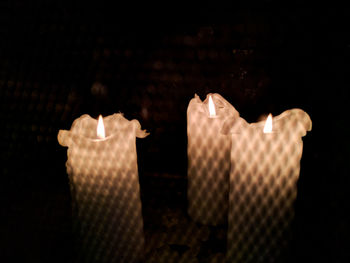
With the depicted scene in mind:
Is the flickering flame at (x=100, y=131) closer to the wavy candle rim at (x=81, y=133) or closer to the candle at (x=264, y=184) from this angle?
the wavy candle rim at (x=81, y=133)

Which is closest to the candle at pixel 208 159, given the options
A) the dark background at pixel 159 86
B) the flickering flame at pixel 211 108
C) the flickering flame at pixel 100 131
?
the flickering flame at pixel 211 108

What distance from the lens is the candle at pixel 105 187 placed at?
653 millimetres

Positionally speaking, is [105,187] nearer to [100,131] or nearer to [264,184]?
[100,131]

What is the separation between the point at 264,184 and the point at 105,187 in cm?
32

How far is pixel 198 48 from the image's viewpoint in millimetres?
921

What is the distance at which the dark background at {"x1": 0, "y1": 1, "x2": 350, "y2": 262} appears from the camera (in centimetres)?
82

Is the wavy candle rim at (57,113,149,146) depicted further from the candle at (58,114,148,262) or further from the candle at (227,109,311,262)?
the candle at (227,109,311,262)

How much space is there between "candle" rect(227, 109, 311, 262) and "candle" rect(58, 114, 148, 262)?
0.69 feet

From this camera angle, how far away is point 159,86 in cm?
98

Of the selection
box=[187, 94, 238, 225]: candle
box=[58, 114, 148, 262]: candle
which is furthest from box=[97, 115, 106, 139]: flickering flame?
box=[187, 94, 238, 225]: candle

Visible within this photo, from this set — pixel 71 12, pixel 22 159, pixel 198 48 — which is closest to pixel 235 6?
pixel 198 48

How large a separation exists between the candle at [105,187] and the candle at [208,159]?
0.16 m

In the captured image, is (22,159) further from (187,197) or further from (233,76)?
(233,76)

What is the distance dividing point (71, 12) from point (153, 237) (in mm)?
676
